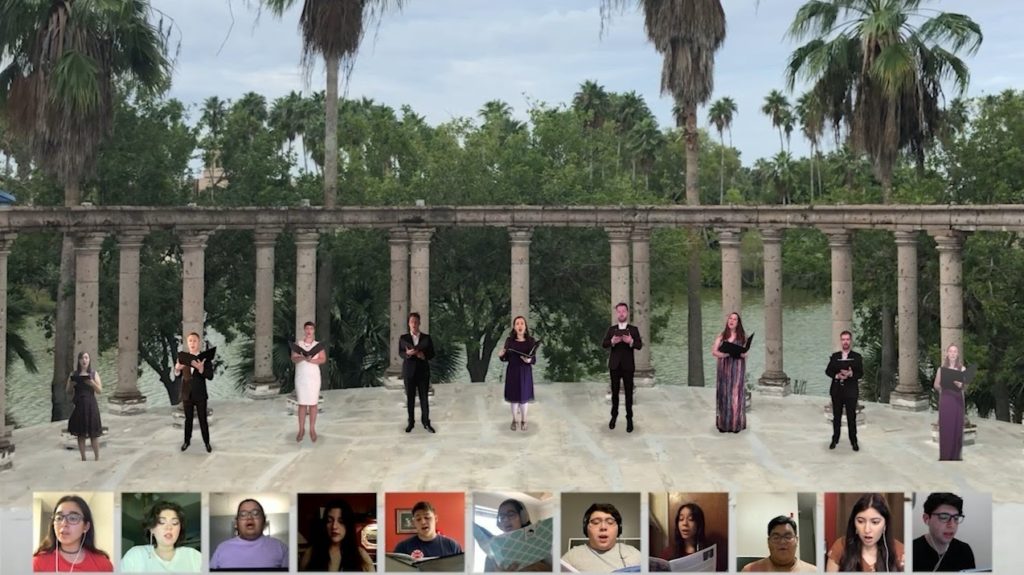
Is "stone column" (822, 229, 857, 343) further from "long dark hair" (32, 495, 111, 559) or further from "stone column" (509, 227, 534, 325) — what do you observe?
"long dark hair" (32, 495, 111, 559)

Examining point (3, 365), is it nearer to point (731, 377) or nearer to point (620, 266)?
point (620, 266)

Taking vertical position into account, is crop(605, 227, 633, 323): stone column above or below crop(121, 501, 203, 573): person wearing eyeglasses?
above

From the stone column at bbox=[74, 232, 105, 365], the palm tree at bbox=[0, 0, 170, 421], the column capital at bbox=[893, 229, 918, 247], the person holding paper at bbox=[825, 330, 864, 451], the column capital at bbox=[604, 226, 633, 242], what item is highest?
the palm tree at bbox=[0, 0, 170, 421]

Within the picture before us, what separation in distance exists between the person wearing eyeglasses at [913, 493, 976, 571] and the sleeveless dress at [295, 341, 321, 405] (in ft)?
38.0

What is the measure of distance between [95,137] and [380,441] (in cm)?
1325

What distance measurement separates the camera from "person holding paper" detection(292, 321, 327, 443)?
53.7 ft

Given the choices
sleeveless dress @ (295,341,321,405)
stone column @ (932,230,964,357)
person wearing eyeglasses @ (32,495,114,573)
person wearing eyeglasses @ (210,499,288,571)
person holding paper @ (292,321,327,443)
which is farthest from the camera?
stone column @ (932,230,964,357)

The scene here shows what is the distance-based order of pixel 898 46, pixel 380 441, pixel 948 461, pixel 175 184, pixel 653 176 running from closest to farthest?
pixel 948 461 < pixel 380 441 < pixel 898 46 < pixel 175 184 < pixel 653 176

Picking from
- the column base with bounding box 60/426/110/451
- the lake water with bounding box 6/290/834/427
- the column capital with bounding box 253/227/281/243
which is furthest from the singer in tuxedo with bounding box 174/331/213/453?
the lake water with bounding box 6/290/834/427

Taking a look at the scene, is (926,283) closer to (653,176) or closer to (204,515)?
(204,515)

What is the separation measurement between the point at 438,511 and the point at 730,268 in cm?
1589

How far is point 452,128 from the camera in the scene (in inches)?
1372

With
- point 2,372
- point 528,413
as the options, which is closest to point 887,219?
point 528,413

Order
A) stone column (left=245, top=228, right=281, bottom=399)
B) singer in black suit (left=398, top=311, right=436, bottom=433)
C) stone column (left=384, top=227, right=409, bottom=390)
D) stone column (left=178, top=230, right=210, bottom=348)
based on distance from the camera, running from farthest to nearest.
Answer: stone column (left=245, top=228, right=281, bottom=399) < stone column (left=384, top=227, right=409, bottom=390) < stone column (left=178, top=230, right=210, bottom=348) < singer in black suit (left=398, top=311, right=436, bottom=433)
